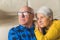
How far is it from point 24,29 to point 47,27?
0.62ft

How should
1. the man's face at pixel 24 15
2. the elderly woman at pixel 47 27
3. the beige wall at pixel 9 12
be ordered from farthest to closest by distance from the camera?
1. the beige wall at pixel 9 12
2. the man's face at pixel 24 15
3. the elderly woman at pixel 47 27

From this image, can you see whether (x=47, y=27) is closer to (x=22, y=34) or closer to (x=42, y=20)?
(x=42, y=20)

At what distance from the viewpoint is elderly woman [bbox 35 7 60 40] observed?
135 cm

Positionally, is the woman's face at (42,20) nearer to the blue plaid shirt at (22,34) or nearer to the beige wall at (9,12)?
the blue plaid shirt at (22,34)

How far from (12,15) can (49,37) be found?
502 mm

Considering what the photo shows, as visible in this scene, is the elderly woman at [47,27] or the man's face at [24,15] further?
the man's face at [24,15]

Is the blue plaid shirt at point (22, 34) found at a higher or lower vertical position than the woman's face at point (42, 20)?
lower

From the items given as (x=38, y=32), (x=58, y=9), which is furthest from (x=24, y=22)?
(x=58, y=9)

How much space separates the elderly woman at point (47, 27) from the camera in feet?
4.42

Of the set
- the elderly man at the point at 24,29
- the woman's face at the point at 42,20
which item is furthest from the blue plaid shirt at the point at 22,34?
the woman's face at the point at 42,20

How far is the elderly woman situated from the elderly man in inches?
3.2

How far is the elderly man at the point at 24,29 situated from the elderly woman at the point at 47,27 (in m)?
0.08

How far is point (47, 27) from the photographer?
1.42 m

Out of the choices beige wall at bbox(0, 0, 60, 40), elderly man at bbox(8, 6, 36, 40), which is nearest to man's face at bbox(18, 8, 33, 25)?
elderly man at bbox(8, 6, 36, 40)
